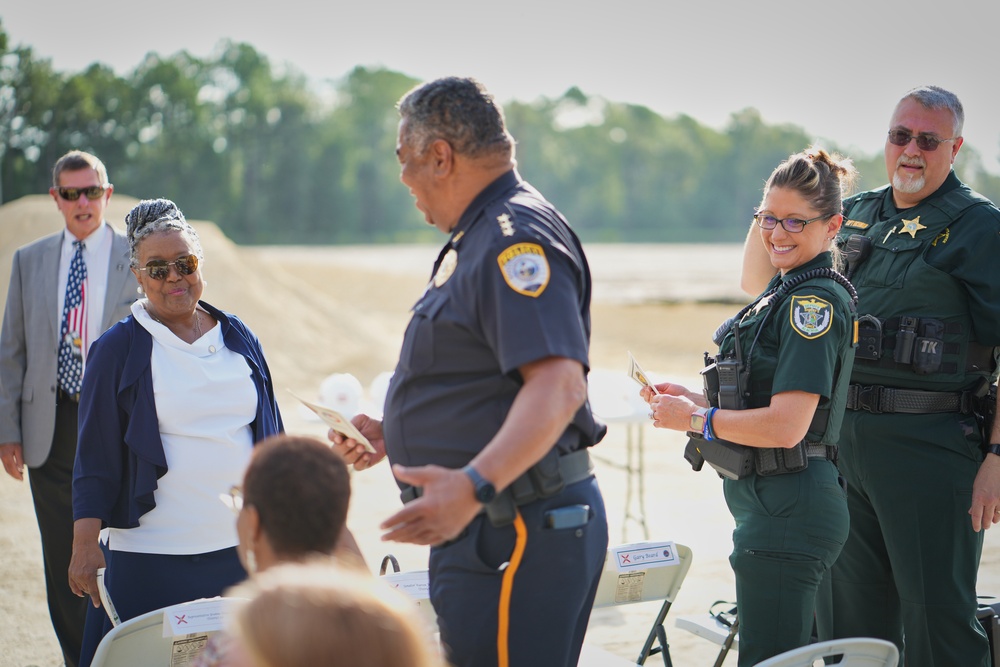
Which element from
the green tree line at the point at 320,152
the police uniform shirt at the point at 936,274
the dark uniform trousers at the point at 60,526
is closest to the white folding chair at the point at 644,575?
the police uniform shirt at the point at 936,274

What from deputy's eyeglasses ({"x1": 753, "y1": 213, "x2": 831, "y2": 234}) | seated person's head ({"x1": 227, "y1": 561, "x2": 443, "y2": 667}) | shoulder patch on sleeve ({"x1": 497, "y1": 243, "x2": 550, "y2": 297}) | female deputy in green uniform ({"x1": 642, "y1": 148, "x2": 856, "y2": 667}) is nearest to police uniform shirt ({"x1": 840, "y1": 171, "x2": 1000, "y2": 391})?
female deputy in green uniform ({"x1": 642, "y1": 148, "x2": 856, "y2": 667})

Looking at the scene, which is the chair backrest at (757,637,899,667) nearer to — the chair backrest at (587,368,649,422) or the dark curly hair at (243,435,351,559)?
the dark curly hair at (243,435,351,559)

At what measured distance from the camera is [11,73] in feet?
152

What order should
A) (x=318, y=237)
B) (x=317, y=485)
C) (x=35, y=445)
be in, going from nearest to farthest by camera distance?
(x=317, y=485), (x=35, y=445), (x=318, y=237)

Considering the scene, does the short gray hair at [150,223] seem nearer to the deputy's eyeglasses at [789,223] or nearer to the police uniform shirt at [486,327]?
the police uniform shirt at [486,327]

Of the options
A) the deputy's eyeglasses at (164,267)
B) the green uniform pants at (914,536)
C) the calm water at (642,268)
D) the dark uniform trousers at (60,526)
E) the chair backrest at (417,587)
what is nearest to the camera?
the chair backrest at (417,587)

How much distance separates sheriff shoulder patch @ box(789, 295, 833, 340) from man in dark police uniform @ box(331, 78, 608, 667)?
0.90 m

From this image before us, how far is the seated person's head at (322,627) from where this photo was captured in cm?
143

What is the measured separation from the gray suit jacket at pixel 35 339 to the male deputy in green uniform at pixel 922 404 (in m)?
3.11

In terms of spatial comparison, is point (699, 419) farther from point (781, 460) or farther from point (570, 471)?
point (570, 471)

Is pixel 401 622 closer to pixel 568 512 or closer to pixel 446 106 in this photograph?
pixel 568 512

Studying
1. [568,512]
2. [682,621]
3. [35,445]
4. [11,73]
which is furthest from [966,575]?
[11,73]

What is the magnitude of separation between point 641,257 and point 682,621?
52043mm

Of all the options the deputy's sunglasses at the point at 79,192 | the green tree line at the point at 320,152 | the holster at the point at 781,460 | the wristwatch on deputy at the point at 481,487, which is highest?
the green tree line at the point at 320,152
